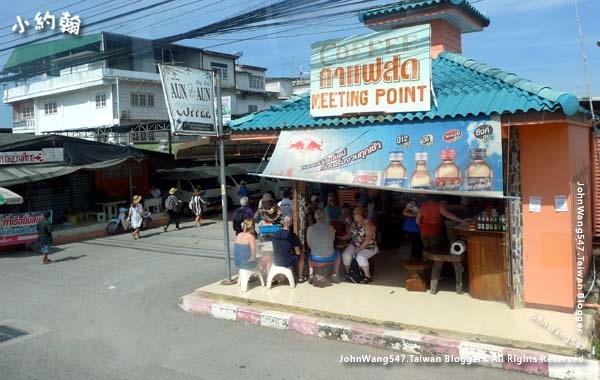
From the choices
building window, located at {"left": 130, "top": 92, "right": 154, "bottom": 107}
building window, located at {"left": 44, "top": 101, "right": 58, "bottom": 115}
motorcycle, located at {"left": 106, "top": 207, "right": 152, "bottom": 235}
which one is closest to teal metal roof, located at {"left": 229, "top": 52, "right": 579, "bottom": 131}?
motorcycle, located at {"left": 106, "top": 207, "right": 152, "bottom": 235}

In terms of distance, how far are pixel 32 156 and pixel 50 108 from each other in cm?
2598

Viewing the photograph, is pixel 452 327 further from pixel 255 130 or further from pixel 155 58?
pixel 155 58

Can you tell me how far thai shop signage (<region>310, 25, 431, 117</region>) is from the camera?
709cm

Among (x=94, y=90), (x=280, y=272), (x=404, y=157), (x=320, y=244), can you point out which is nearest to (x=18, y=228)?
(x=280, y=272)

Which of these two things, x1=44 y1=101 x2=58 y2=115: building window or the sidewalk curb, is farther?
x1=44 y1=101 x2=58 y2=115: building window

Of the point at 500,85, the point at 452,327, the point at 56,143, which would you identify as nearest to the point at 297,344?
the point at 452,327

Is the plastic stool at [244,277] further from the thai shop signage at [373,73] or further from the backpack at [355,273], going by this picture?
the thai shop signage at [373,73]

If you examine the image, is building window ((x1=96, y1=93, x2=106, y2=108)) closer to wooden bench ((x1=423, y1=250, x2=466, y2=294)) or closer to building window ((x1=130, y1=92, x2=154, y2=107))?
building window ((x1=130, y1=92, x2=154, y2=107))

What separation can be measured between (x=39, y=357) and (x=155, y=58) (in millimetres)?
35680

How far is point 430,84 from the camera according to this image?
7004mm

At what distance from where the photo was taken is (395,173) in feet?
23.2

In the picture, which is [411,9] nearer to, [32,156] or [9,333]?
[9,333]

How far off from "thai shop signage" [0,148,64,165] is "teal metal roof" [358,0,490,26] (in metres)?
11.9

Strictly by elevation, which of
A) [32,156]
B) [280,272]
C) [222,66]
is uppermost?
[222,66]
